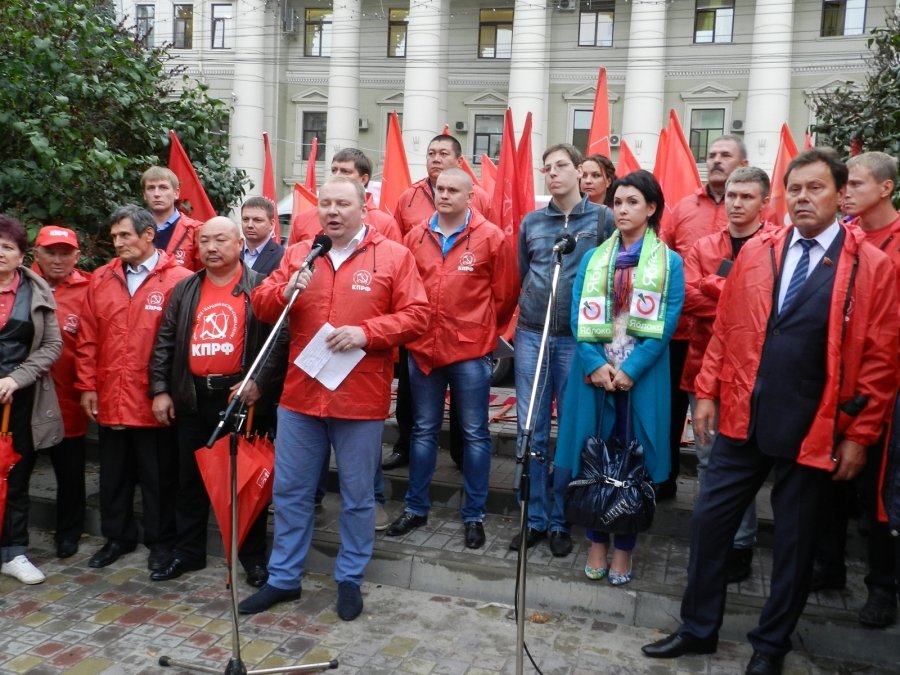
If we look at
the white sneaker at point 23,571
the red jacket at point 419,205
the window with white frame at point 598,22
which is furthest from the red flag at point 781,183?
the window with white frame at point 598,22

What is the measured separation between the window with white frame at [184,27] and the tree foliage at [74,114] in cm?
2996

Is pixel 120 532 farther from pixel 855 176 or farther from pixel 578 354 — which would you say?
pixel 855 176

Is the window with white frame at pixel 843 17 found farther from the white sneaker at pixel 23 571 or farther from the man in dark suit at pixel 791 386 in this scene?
the white sneaker at pixel 23 571

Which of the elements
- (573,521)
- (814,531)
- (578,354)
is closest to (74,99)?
(578,354)

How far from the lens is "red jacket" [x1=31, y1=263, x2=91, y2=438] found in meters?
5.61

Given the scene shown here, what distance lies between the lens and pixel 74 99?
266 inches

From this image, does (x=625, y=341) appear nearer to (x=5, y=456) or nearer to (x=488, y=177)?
(x=5, y=456)

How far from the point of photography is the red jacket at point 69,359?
561cm

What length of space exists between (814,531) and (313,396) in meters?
2.58

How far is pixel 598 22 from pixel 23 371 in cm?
3171

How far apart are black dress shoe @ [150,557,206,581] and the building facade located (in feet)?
90.1

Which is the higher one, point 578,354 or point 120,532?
point 578,354

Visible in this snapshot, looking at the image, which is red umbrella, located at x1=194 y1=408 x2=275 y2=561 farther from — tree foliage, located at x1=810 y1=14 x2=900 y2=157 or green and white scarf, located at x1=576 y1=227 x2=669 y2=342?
tree foliage, located at x1=810 y1=14 x2=900 y2=157

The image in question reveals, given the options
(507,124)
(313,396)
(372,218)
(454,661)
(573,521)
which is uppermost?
(507,124)
